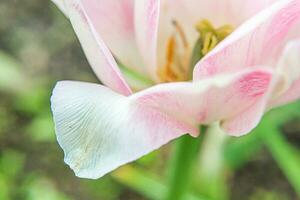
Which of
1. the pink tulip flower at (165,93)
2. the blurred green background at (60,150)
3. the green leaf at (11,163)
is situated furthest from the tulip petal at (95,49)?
the green leaf at (11,163)

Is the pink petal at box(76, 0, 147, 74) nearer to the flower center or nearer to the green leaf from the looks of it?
the flower center

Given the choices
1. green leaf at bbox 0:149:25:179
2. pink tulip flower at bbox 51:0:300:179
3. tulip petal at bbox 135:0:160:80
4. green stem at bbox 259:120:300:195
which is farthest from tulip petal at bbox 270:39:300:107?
green leaf at bbox 0:149:25:179

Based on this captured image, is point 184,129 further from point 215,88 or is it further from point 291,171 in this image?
point 291,171

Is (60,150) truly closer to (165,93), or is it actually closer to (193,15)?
(193,15)

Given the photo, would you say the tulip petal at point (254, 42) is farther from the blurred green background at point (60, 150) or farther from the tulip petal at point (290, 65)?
the blurred green background at point (60, 150)

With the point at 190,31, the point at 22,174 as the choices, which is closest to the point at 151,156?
the point at 22,174

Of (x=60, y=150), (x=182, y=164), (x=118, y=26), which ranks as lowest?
(x=60, y=150)

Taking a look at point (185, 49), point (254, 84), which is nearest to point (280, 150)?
point (185, 49)

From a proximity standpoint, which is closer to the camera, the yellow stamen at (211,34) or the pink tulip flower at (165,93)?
the pink tulip flower at (165,93)
